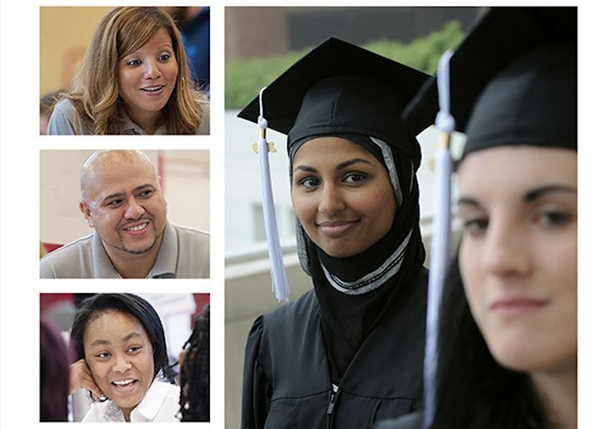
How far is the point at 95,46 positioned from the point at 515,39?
0.91 meters

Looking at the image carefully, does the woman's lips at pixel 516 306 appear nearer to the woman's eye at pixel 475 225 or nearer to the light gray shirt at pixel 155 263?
the woman's eye at pixel 475 225

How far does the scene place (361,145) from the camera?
70.6 inches

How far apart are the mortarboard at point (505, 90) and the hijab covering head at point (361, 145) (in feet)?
0.90

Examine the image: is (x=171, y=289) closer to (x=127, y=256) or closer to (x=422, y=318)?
(x=127, y=256)

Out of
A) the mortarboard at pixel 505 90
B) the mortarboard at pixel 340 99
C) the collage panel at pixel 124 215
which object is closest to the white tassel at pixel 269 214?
the mortarboard at pixel 340 99

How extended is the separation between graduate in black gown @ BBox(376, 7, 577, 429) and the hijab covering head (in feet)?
1.23

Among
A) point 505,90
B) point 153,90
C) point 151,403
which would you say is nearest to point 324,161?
point 153,90

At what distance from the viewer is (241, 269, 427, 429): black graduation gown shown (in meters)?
1.82

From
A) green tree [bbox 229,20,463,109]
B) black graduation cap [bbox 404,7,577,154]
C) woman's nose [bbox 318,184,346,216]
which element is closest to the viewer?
black graduation cap [bbox 404,7,577,154]

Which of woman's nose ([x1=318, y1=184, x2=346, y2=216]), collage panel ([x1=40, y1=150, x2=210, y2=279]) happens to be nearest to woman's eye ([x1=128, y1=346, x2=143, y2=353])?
collage panel ([x1=40, y1=150, x2=210, y2=279])

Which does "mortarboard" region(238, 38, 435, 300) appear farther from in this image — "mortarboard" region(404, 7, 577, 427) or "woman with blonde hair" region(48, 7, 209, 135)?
"mortarboard" region(404, 7, 577, 427)

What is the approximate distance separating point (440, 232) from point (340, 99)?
481 millimetres

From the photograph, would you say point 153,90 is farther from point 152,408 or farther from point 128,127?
point 152,408

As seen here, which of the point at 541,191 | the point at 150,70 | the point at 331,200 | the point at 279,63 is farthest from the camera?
the point at 279,63
